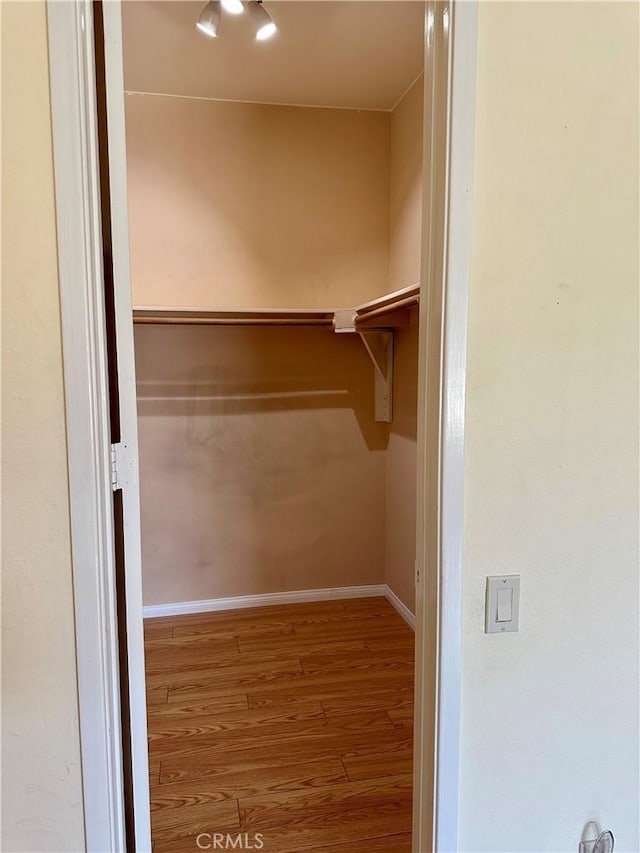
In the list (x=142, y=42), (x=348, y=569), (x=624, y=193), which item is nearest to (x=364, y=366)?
(x=348, y=569)

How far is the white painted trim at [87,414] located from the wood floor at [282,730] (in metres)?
0.87

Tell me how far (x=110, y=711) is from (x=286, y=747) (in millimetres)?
1264

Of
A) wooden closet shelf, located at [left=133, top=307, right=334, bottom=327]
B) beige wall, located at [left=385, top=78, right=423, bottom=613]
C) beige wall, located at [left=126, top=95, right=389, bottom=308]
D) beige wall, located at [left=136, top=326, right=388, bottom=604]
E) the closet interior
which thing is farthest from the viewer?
beige wall, located at [left=136, top=326, right=388, bottom=604]

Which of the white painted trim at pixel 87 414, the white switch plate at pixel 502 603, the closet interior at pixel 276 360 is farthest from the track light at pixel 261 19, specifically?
the white switch plate at pixel 502 603

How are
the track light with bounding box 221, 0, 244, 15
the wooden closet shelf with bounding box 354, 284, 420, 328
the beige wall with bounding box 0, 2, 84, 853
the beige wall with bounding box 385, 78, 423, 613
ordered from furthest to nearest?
the beige wall with bounding box 385, 78, 423, 613 < the wooden closet shelf with bounding box 354, 284, 420, 328 < the track light with bounding box 221, 0, 244, 15 < the beige wall with bounding box 0, 2, 84, 853

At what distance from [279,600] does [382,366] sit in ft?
4.91

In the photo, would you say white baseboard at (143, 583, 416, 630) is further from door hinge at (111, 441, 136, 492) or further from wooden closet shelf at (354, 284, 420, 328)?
door hinge at (111, 441, 136, 492)

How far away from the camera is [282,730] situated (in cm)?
204

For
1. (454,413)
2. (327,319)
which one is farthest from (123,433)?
(327,319)

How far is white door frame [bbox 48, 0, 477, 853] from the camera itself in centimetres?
82

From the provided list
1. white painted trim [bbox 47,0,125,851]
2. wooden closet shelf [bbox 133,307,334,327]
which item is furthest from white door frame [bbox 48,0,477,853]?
wooden closet shelf [bbox 133,307,334,327]

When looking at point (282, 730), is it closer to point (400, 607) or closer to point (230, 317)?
point (400, 607)

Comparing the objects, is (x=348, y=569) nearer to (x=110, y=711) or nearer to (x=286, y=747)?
(x=286, y=747)

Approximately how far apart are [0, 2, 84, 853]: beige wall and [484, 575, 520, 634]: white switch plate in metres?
0.75
